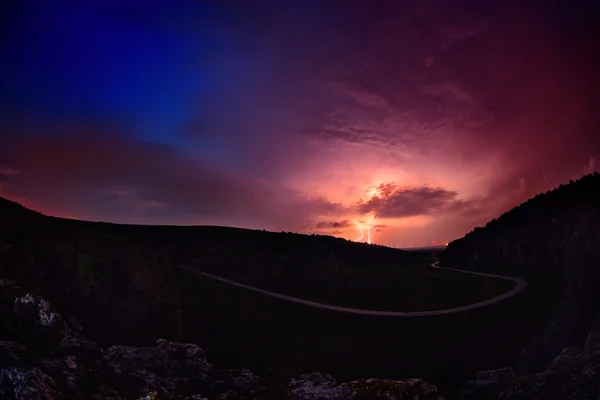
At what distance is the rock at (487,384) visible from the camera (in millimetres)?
30203

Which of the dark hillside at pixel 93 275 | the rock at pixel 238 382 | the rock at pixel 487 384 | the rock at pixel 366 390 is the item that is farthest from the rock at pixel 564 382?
the dark hillside at pixel 93 275

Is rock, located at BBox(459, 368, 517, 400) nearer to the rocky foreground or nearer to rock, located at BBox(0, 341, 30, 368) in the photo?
the rocky foreground

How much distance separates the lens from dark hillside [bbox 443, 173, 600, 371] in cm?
3269

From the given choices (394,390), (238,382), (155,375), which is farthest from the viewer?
(238,382)

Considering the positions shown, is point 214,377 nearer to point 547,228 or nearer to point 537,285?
point 537,285

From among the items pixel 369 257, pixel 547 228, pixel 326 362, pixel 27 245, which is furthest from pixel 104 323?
pixel 369 257

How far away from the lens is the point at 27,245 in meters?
34.7

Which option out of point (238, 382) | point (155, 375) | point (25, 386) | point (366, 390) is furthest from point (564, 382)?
point (25, 386)

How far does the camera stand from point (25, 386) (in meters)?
20.5

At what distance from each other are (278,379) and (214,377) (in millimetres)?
5907

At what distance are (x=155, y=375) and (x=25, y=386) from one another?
11.0 metres

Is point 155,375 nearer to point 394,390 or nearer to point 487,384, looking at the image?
point 394,390

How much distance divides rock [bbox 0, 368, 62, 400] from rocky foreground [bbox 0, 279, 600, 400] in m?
0.05

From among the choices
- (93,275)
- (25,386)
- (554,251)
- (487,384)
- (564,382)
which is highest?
(554,251)
